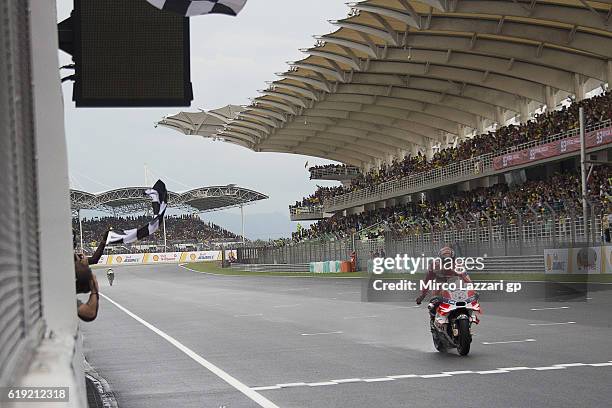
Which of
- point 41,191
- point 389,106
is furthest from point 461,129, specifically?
point 41,191

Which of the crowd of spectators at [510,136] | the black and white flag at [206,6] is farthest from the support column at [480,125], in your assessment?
the black and white flag at [206,6]

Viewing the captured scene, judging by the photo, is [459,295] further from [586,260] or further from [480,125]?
[480,125]

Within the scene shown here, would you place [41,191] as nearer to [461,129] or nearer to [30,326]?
[30,326]

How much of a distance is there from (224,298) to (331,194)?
60.1 meters

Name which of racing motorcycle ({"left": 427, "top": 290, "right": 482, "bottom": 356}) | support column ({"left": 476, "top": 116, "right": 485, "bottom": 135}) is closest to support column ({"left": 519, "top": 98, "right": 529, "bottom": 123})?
support column ({"left": 476, "top": 116, "right": 485, "bottom": 135})

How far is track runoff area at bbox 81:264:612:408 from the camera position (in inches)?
387

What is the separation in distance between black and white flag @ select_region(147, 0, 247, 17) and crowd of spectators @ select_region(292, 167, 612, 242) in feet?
84.9

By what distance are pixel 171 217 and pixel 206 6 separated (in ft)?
442

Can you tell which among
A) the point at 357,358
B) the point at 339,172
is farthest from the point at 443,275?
the point at 339,172

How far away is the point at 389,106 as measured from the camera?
6388cm

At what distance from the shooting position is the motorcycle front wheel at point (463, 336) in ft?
42.6

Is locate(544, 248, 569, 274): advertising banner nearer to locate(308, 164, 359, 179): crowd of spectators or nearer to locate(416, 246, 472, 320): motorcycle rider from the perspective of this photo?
locate(416, 246, 472, 320): motorcycle rider

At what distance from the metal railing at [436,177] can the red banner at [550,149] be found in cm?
37

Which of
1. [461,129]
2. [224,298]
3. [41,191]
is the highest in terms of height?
[461,129]
